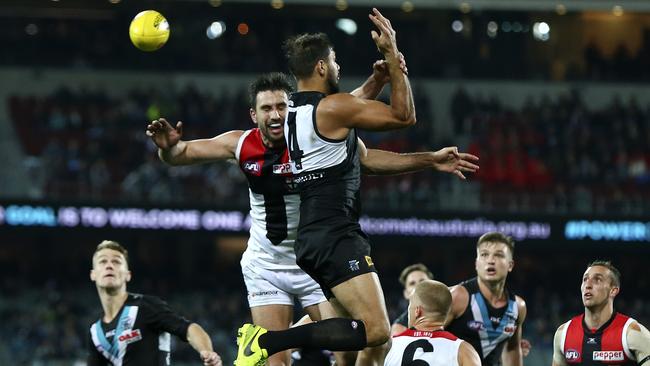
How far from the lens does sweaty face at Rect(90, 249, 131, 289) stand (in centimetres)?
825

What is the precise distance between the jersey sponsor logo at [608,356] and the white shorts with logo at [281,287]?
225 cm

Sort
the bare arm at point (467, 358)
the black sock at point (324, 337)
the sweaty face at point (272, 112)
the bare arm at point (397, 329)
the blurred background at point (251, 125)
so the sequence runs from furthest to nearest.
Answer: the blurred background at point (251, 125), the bare arm at point (397, 329), the sweaty face at point (272, 112), the bare arm at point (467, 358), the black sock at point (324, 337)

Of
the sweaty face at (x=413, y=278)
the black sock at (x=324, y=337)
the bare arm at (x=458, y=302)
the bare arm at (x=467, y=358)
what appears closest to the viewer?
the black sock at (x=324, y=337)

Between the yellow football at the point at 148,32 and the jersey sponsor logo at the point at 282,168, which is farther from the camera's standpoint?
the yellow football at the point at 148,32

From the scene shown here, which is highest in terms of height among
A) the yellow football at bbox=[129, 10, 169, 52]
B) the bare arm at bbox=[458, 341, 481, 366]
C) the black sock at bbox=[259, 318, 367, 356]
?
the yellow football at bbox=[129, 10, 169, 52]

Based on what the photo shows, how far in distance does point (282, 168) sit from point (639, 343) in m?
2.98

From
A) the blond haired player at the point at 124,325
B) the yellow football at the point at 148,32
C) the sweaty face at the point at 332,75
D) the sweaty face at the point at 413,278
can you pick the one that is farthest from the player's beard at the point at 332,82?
the sweaty face at the point at 413,278

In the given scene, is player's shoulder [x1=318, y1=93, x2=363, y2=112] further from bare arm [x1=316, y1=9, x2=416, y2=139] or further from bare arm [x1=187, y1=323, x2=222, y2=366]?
bare arm [x1=187, y1=323, x2=222, y2=366]

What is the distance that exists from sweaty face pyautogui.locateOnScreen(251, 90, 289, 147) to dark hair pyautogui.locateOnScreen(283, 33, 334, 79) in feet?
1.81

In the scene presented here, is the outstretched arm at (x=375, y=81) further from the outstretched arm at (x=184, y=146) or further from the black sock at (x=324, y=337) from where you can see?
the black sock at (x=324, y=337)

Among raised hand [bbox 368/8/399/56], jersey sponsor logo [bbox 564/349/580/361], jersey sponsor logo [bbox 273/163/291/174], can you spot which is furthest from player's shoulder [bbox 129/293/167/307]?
jersey sponsor logo [bbox 564/349/580/361]

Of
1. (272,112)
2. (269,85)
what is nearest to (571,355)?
(272,112)

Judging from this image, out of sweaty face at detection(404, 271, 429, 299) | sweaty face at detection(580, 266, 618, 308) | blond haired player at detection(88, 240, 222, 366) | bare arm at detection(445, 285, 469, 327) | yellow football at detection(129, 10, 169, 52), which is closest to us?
yellow football at detection(129, 10, 169, 52)

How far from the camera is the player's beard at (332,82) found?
21.9 ft
